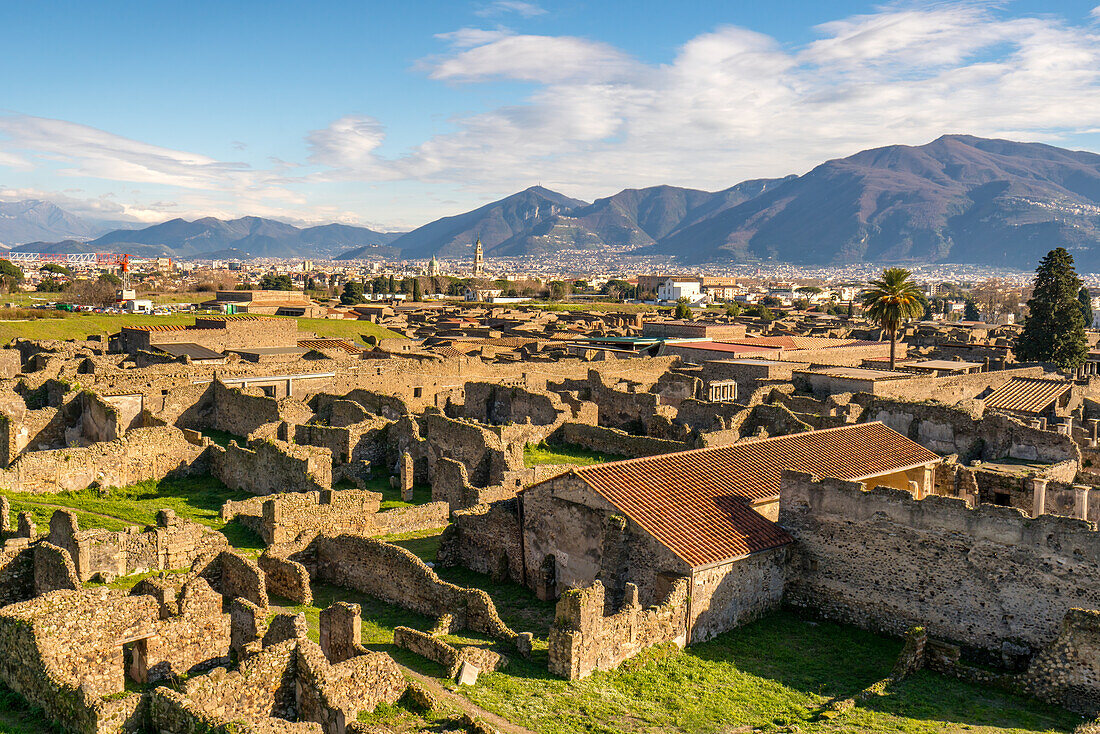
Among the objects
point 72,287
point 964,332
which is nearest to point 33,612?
point 964,332

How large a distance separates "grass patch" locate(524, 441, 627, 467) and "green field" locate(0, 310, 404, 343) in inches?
1587

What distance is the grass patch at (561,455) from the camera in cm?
3097

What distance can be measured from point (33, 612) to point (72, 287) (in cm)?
10108

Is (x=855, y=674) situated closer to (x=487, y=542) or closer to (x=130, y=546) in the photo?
(x=487, y=542)

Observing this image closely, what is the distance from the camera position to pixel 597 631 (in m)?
14.3

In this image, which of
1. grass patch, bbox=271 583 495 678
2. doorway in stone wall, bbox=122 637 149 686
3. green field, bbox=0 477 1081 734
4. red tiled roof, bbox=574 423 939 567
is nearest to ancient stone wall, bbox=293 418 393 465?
grass patch, bbox=271 583 495 678

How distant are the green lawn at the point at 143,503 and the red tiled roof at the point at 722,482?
30.1ft

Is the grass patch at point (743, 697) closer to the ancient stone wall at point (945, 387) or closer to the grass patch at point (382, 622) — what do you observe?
the grass patch at point (382, 622)

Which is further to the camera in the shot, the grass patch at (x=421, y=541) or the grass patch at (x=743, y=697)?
the grass patch at (x=421, y=541)

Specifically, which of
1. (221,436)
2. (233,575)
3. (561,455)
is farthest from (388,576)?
(221,436)

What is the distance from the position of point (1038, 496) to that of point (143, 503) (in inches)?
938

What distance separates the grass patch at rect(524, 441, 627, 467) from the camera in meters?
31.0

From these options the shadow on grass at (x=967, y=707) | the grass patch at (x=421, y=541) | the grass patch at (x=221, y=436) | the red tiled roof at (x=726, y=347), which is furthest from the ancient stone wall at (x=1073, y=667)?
the red tiled roof at (x=726, y=347)

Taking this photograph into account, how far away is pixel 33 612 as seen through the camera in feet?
40.3
